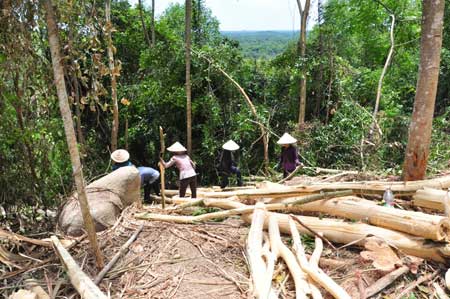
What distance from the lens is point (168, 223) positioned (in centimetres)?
492

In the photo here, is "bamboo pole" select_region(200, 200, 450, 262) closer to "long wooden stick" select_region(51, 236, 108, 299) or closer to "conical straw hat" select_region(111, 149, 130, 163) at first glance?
"long wooden stick" select_region(51, 236, 108, 299)

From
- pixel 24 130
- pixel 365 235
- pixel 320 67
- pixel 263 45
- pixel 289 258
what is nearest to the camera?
pixel 289 258

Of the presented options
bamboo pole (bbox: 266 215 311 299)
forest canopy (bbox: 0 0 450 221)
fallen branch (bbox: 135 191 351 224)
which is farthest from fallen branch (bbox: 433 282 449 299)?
forest canopy (bbox: 0 0 450 221)

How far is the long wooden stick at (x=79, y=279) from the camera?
10.2ft

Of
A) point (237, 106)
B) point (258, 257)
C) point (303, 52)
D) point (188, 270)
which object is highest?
point (303, 52)

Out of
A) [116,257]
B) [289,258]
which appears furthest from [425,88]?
[116,257]

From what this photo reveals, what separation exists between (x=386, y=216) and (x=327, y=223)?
594mm

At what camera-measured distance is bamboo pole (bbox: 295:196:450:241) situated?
3.48 meters

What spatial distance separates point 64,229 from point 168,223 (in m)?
1.27

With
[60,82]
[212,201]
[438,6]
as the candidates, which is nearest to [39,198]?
[212,201]

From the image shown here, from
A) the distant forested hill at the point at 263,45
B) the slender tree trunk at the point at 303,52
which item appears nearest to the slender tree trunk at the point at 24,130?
the slender tree trunk at the point at 303,52

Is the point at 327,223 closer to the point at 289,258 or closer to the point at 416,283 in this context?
the point at 289,258

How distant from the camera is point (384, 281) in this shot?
131 inches

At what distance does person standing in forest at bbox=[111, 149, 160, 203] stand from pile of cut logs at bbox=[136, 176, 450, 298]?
166 cm
